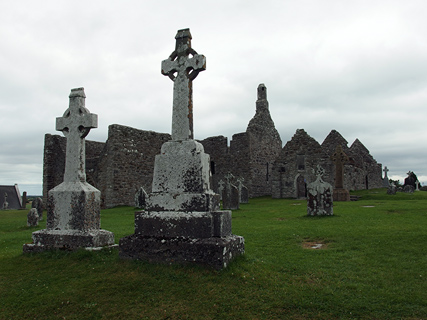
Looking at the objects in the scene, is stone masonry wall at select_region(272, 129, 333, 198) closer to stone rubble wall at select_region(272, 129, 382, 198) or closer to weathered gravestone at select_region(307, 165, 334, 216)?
stone rubble wall at select_region(272, 129, 382, 198)

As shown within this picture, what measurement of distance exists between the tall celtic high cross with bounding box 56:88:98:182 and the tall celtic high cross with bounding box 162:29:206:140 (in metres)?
1.96

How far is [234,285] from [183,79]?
333 cm

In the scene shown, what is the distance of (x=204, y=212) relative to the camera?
16.1 feet

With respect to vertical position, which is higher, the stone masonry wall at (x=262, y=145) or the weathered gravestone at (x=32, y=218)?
the stone masonry wall at (x=262, y=145)

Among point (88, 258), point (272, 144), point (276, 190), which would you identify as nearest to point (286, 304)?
point (88, 258)

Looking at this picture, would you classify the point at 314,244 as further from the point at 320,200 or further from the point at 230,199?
the point at 230,199

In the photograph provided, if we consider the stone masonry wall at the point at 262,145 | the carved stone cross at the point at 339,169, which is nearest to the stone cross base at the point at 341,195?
the carved stone cross at the point at 339,169

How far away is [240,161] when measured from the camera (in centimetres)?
2755

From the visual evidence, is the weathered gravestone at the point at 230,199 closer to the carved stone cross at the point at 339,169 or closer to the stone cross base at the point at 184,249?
the carved stone cross at the point at 339,169

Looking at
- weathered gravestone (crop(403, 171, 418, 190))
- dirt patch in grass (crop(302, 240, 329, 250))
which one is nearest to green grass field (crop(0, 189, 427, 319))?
dirt patch in grass (crop(302, 240, 329, 250))

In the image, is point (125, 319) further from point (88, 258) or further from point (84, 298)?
point (88, 258)

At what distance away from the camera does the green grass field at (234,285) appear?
11.7 ft

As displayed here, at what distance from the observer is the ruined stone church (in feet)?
71.0

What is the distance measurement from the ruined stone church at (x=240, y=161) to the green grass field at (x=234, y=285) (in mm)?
15823
